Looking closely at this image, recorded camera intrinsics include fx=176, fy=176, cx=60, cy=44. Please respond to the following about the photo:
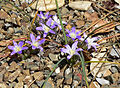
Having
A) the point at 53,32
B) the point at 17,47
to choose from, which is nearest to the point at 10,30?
the point at 17,47

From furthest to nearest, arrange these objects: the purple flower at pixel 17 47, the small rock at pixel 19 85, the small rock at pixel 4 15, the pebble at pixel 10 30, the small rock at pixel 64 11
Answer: the small rock at pixel 64 11 → the small rock at pixel 4 15 → the pebble at pixel 10 30 → the purple flower at pixel 17 47 → the small rock at pixel 19 85

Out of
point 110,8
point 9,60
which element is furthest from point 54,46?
point 110,8

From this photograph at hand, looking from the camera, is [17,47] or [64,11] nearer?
[17,47]

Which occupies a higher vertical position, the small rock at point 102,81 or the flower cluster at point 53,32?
the flower cluster at point 53,32

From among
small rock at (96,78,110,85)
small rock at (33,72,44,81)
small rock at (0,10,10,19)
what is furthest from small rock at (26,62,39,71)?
small rock at (0,10,10,19)

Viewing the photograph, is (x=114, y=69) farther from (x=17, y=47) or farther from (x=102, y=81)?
(x=17, y=47)

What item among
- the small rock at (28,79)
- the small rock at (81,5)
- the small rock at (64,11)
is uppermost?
the small rock at (81,5)

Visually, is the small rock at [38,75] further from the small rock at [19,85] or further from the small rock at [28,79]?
the small rock at [19,85]

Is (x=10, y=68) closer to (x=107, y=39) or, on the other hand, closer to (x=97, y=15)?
(x=107, y=39)

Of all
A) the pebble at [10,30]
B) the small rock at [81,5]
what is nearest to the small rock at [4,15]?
the pebble at [10,30]

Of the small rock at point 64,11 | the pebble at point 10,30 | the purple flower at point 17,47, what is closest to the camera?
the purple flower at point 17,47

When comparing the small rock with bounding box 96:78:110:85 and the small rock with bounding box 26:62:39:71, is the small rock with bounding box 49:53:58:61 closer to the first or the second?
the small rock with bounding box 26:62:39:71
